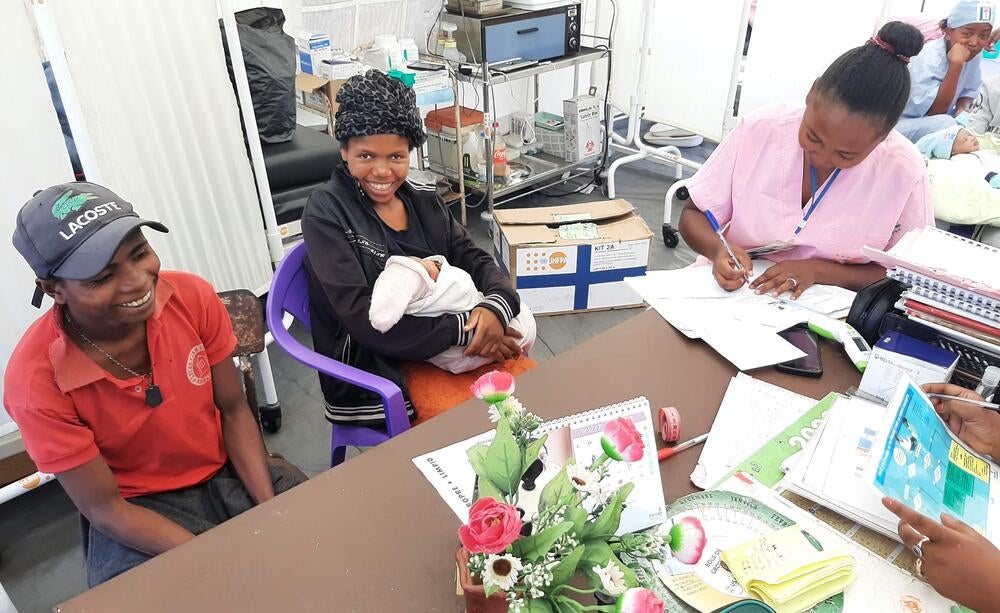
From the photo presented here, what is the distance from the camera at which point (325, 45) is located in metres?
3.09

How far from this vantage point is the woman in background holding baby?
58.8 inches

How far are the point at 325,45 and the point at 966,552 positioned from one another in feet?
10.0

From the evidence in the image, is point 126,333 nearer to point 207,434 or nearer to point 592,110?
point 207,434

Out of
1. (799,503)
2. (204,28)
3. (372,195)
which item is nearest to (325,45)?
(204,28)

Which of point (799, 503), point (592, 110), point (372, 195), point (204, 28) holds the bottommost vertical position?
point (592, 110)

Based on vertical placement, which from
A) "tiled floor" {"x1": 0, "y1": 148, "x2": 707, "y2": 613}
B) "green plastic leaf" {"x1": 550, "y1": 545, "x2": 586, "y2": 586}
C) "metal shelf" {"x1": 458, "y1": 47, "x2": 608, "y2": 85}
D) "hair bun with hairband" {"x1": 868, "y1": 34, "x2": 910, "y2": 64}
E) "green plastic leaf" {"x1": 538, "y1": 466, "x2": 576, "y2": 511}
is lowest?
"tiled floor" {"x1": 0, "y1": 148, "x2": 707, "y2": 613}

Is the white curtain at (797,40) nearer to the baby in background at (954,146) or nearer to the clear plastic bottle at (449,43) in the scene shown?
the baby in background at (954,146)

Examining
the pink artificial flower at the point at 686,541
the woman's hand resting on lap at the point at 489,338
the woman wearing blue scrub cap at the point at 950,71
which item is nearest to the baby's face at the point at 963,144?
the woman wearing blue scrub cap at the point at 950,71

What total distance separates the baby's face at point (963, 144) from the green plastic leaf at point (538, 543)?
3.01 meters

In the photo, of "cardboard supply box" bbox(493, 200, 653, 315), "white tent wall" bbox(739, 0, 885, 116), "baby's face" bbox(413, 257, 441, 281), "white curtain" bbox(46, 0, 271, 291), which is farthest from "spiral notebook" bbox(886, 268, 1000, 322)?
"white tent wall" bbox(739, 0, 885, 116)

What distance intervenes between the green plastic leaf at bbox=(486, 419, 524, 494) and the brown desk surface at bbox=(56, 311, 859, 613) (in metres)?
0.23

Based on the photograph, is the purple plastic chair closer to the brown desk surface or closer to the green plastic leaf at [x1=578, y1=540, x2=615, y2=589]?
the brown desk surface

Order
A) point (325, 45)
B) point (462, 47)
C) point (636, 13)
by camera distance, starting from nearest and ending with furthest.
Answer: point (325, 45), point (462, 47), point (636, 13)

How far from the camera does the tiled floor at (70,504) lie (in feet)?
5.66
